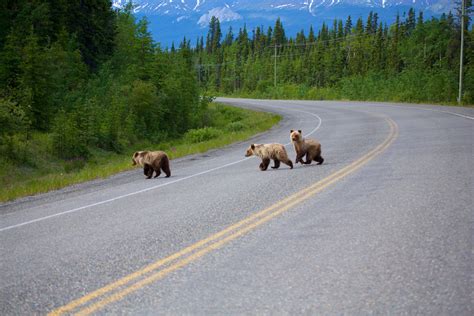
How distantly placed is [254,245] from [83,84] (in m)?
25.6

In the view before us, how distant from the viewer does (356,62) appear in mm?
86188

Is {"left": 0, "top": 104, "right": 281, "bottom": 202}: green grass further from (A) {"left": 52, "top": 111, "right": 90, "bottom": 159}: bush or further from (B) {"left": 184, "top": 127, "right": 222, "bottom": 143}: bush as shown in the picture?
(A) {"left": 52, "top": 111, "right": 90, "bottom": 159}: bush

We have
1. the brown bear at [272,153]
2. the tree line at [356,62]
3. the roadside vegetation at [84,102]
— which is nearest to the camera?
the brown bear at [272,153]

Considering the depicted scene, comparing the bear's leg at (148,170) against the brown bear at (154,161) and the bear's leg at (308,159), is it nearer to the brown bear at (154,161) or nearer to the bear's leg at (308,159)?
the brown bear at (154,161)

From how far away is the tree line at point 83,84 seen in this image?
21703 millimetres

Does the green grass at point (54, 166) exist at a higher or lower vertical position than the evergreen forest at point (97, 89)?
lower

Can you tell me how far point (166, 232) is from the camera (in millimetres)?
7168

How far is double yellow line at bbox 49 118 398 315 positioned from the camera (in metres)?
4.63

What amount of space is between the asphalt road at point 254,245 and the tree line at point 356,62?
35.5 metres

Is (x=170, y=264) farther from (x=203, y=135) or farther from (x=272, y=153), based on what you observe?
(x=203, y=135)

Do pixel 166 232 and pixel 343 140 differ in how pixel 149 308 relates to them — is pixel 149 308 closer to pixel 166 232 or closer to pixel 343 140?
pixel 166 232

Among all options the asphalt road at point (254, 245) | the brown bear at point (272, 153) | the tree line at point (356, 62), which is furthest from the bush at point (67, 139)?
the tree line at point (356, 62)

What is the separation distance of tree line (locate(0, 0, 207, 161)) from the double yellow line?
1390 centimetres

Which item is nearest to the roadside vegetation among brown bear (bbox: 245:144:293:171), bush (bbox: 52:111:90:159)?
bush (bbox: 52:111:90:159)
